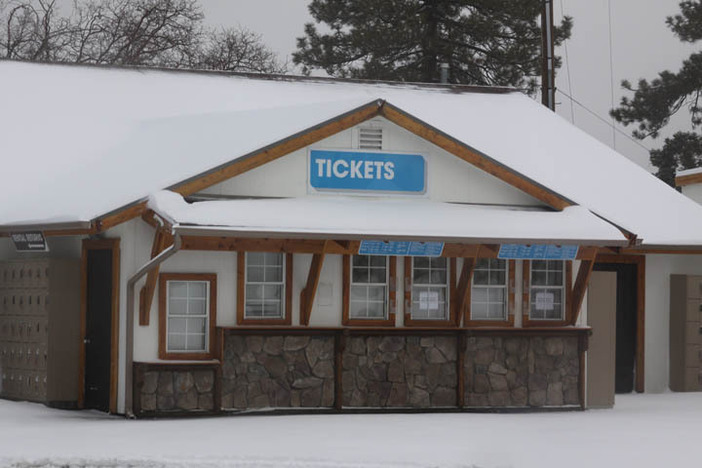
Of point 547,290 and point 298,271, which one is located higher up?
point 298,271

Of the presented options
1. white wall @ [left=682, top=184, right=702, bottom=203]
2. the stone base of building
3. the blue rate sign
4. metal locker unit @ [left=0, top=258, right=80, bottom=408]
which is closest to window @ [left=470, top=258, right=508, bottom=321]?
the stone base of building

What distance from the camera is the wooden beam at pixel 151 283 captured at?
760 inches

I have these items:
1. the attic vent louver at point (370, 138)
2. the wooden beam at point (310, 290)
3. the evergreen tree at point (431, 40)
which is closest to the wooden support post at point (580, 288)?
the attic vent louver at point (370, 138)

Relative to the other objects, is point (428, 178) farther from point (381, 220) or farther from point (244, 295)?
point (244, 295)

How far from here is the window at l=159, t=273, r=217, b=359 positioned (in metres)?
19.9

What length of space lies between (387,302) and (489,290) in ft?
5.24

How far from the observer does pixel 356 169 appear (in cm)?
2089

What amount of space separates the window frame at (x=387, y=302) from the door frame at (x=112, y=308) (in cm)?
308

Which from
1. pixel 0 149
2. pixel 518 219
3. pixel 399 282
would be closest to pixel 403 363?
pixel 399 282

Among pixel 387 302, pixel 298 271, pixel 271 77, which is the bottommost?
pixel 387 302

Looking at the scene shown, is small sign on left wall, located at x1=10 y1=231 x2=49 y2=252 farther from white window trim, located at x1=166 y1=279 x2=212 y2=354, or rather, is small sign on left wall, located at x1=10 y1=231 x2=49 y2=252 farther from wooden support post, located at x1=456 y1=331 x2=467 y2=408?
wooden support post, located at x1=456 y1=331 x2=467 y2=408

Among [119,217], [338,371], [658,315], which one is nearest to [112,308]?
[119,217]

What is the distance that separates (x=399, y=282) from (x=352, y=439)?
4.52 m

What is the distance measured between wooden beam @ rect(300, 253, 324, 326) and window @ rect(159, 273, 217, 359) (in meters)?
1.23
